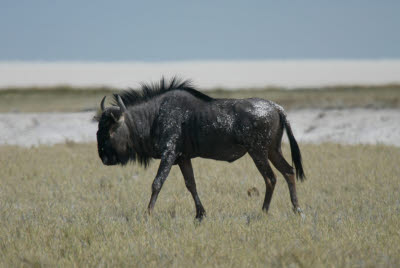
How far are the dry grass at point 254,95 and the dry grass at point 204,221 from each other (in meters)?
10.3

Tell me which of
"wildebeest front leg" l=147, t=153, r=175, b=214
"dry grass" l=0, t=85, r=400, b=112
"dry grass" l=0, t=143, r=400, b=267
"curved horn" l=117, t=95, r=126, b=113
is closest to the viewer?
"dry grass" l=0, t=143, r=400, b=267

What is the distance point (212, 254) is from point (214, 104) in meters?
3.09

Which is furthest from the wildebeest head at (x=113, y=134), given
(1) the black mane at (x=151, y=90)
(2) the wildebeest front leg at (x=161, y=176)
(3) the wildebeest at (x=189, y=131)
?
(2) the wildebeest front leg at (x=161, y=176)

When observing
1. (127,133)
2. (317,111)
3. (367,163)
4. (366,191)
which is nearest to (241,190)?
(366,191)

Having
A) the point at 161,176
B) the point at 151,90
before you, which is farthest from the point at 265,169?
the point at 151,90

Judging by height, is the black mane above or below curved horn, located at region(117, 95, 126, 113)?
above

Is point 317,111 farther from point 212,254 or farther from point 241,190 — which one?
point 212,254

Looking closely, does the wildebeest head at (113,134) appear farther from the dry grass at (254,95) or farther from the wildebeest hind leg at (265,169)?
the dry grass at (254,95)

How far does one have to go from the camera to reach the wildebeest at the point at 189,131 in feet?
26.6

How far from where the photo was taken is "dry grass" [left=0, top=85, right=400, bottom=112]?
24.3m

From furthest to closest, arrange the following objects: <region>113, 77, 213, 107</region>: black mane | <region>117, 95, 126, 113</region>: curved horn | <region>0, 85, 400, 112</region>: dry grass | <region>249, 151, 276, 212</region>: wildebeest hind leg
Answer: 1. <region>0, 85, 400, 112</region>: dry grass
2. <region>113, 77, 213, 107</region>: black mane
3. <region>117, 95, 126, 113</region>: curved horn
4. <region>249, 151, 276, 212</region>: wildebeest hind leg

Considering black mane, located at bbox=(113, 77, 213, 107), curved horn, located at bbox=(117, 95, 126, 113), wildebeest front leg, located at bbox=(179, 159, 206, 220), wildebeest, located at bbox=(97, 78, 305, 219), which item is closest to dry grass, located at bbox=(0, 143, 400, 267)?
wildebeest front leg, located at bbox=(179, 159, 206, 220)

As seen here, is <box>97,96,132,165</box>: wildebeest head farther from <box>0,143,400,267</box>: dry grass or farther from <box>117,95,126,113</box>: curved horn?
<box>0,143,400,267</box>: dry grass

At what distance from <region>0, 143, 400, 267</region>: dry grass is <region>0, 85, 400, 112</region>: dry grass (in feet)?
33.8
